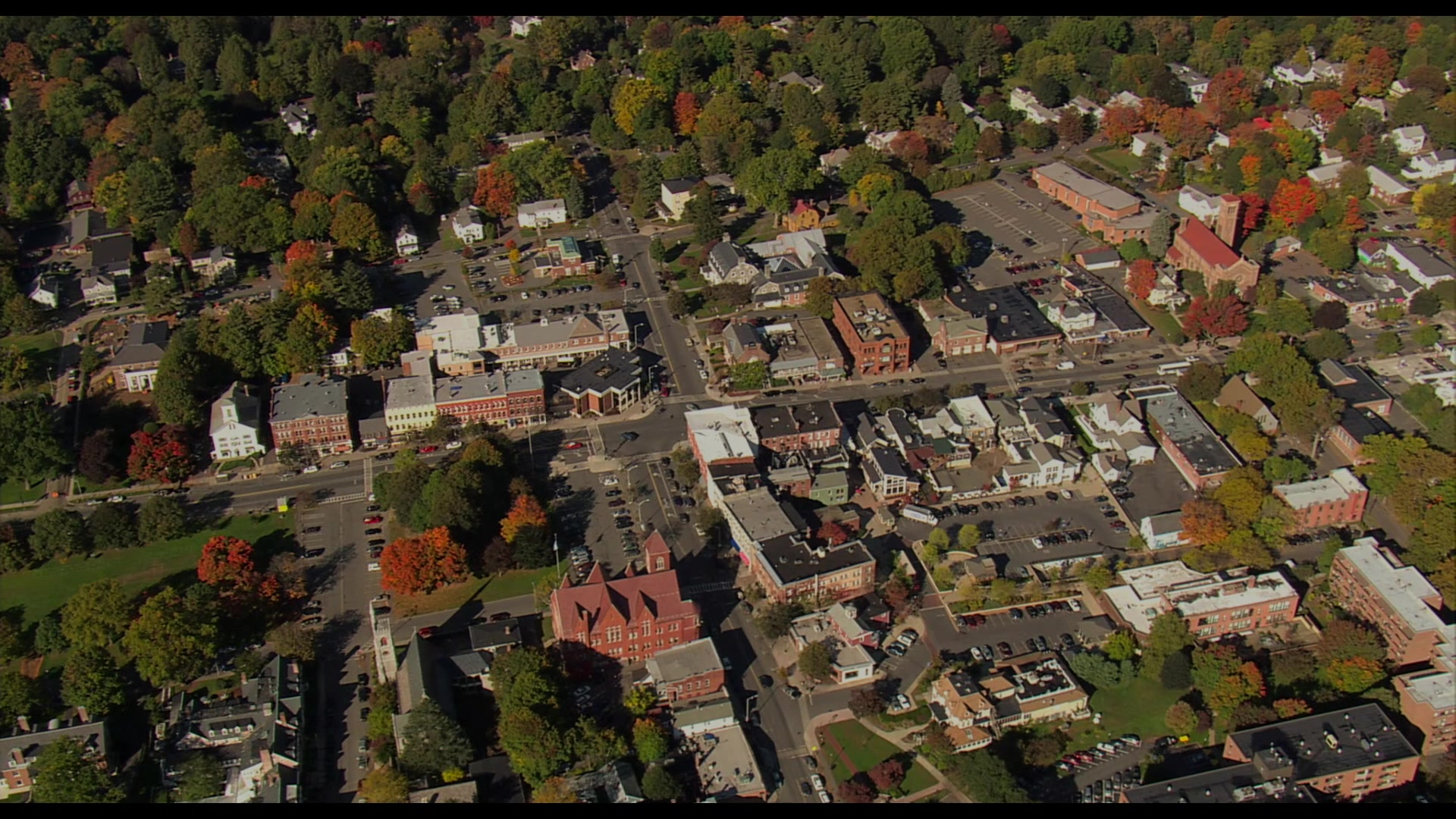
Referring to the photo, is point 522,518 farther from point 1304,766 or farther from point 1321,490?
point 1321,490

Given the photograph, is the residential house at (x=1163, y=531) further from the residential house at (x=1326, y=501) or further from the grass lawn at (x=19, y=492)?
the grass lawn at (x=19, y=492)

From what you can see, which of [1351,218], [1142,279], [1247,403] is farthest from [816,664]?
[1351,218]

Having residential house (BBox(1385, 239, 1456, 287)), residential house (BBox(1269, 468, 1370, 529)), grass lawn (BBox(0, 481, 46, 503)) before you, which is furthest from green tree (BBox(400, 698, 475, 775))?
residential house (BBox(1385, 239, 1456, 287))

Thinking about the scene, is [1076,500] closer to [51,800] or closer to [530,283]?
[530,283]

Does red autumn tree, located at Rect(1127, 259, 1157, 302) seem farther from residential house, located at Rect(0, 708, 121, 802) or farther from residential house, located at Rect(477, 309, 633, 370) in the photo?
residential house, located at Rect(0, 708, 121, 802)

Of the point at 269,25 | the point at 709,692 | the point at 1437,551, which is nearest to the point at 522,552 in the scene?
the point at 709,692

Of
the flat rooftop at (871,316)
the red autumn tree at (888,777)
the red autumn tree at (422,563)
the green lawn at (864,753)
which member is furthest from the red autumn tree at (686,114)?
the red autumn tree at (888,777)

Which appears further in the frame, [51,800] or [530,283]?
[530,283]
